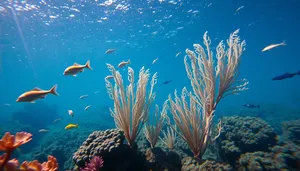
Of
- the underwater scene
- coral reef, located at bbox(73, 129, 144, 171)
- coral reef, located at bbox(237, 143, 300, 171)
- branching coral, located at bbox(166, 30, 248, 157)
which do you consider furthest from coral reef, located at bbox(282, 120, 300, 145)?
coral reef, located at bbox(73, 129, 144, 171)

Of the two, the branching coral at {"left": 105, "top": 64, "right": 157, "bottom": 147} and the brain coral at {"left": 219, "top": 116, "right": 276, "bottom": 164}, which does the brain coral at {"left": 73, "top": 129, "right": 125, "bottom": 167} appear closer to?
the branching coral at {"left": 105, "top": 64, "right": 157, "bottom": 147}

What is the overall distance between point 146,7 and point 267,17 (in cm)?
1874

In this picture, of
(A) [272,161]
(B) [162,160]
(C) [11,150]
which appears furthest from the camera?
(B) [162,160]

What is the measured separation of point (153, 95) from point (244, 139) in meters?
3.21

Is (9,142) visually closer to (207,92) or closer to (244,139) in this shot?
(207,92)

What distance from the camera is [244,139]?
17.2 ft

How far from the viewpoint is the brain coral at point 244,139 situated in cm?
501

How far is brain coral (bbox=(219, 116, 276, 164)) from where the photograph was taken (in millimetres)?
5012

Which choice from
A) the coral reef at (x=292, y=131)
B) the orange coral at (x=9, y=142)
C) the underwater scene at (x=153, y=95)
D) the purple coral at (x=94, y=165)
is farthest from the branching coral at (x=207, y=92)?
the coral reef at (x=292, y=131)

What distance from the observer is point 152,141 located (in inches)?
195

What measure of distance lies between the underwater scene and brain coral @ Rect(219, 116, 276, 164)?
30 millimetres

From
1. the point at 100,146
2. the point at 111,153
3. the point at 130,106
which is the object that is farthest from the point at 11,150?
the point at 130,106

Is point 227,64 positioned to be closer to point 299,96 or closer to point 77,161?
point 77,161

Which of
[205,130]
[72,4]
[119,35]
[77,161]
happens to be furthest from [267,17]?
[77,161]
